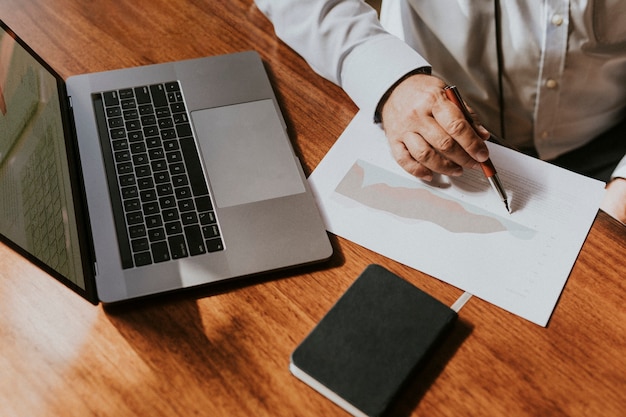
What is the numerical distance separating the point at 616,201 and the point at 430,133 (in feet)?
0.92

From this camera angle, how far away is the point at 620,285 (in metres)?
0.73

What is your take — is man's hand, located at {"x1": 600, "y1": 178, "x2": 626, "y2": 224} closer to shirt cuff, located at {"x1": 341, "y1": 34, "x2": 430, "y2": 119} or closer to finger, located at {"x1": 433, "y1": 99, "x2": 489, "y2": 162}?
finger, located at {"x1": 433, "y1": 99, "x2": 489, "y2": 162}

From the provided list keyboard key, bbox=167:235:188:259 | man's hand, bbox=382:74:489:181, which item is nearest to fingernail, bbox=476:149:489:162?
man's hand, bbox=382:74:489:181

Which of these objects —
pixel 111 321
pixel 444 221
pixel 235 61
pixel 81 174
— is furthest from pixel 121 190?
pixel 444 221

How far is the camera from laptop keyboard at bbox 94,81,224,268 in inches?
28.6

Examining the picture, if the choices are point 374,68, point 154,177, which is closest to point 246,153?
point 154,177

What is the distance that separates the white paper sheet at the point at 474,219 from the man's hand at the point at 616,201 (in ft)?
0.13

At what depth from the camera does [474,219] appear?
77 cm

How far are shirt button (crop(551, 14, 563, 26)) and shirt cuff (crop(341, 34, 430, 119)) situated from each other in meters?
0.20

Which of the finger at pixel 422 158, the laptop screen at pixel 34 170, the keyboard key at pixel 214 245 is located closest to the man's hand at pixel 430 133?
the finger at pixel 422 158

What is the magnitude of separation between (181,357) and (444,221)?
0.35m

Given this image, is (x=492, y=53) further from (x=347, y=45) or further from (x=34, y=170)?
(x=34, y=170)

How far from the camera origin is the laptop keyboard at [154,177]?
0.73 m

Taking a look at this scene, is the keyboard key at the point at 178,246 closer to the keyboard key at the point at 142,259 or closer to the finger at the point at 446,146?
the keyboard key at the point at 142,259
